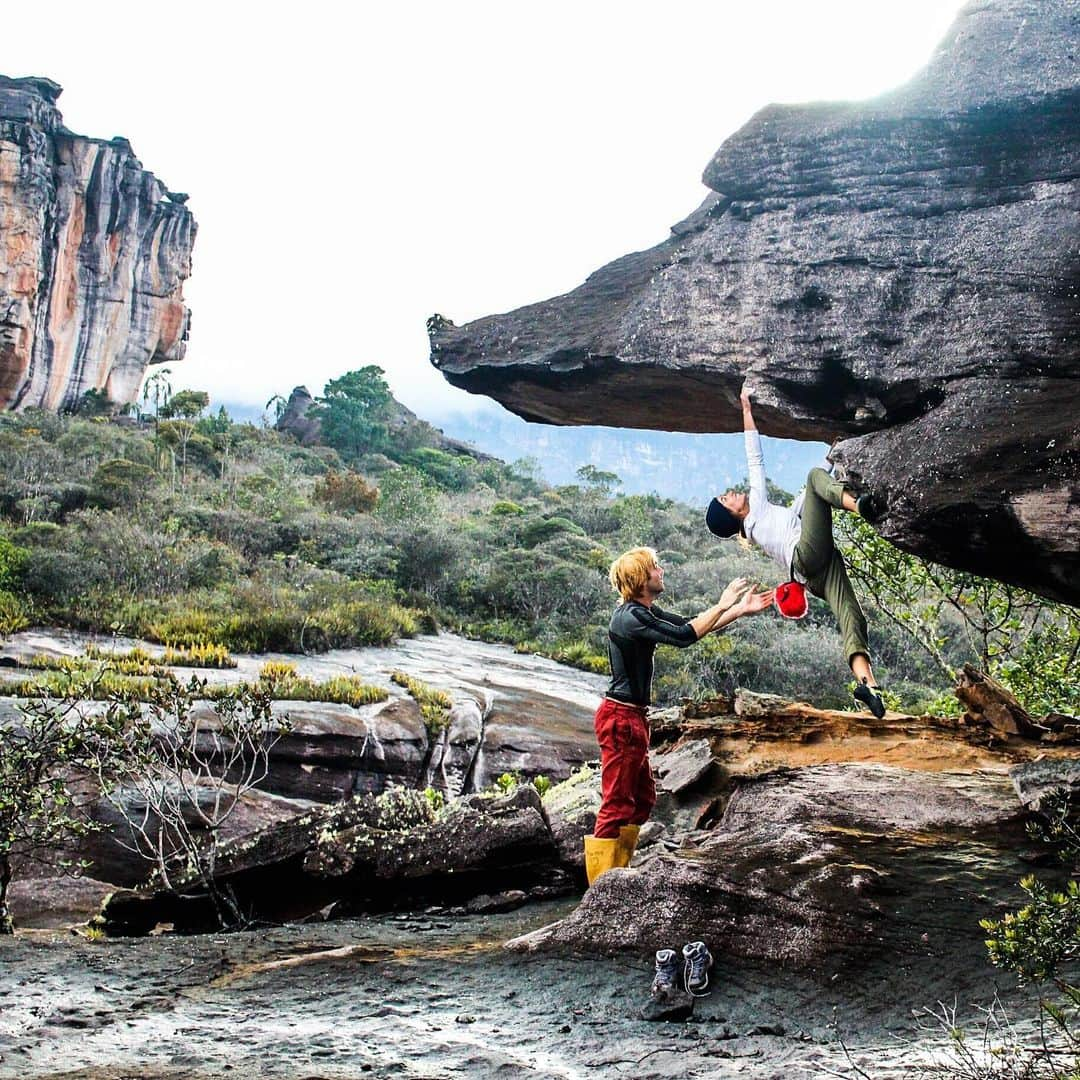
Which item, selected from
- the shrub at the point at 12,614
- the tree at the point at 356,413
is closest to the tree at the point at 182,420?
the tree at the point at 356,413

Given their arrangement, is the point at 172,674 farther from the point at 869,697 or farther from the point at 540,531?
the point at 540,531

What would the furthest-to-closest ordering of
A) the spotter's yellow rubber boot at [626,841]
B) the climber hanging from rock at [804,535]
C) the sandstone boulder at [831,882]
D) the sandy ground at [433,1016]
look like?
the spotter's yellow rubber boot at [626,841]
the sandstone boulder at [831,882]
the climber hanging from rock at [804,535]
the sandy ground at [433,1016]

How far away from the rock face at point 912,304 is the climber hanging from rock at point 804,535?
71 cm

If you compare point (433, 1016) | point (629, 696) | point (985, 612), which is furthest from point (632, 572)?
point (985, 612)

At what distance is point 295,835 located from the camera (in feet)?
30.2

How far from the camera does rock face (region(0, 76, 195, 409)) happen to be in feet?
166

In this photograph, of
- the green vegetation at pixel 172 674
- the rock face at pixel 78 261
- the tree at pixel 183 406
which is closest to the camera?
the green vegetation at pixel 172 674

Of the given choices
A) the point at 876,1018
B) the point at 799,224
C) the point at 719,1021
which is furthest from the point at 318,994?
the point at 799,224

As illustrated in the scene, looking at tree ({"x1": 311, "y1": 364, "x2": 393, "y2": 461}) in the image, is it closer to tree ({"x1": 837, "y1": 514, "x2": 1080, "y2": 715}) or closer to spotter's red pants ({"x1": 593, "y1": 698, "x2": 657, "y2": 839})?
tree ({"x1": 837, "y1": 514, "x2": 1080, "y2": 715})

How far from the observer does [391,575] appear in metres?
33.2

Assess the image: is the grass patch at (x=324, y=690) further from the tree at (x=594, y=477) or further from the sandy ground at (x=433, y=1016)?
the tree at (x=594, y=477)

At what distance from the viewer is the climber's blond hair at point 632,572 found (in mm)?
6219

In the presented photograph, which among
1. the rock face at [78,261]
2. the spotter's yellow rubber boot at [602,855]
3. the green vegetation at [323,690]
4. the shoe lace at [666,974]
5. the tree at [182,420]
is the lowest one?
the green vegetation at [323,690]

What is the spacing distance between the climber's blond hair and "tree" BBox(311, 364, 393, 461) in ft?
205
